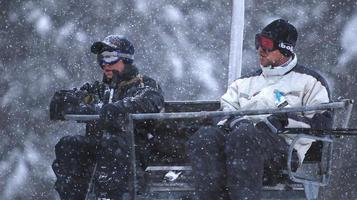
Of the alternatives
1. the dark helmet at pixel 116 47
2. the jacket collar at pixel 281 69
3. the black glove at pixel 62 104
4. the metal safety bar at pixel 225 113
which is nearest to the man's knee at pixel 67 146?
the black glove at pixel 62 104

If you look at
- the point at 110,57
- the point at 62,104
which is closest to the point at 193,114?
the point at 62,104

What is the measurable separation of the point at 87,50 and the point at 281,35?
17.5 meters

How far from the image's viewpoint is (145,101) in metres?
6.21

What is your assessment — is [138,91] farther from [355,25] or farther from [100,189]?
[355,25]

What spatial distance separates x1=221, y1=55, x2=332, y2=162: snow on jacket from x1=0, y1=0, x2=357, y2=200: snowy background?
50.7ft

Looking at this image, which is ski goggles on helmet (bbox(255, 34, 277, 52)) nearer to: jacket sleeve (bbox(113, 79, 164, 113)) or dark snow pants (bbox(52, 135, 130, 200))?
jacket sleeve (bbox(113, 79, 164, 113))

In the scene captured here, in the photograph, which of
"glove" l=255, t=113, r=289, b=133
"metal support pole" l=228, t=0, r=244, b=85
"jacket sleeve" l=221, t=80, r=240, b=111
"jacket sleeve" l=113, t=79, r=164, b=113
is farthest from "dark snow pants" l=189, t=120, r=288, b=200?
"metal support pole" l=228, t=0, r=244, b=85

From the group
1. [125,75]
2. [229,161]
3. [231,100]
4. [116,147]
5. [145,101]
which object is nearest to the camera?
[229,161]

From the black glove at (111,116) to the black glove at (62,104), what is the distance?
1.43 feet

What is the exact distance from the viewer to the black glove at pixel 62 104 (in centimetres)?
619

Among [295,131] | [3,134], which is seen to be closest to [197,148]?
[295,131]

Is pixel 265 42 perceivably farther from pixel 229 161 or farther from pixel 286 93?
pixel 229 161

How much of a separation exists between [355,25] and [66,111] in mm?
15845

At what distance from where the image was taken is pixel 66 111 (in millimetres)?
6227
